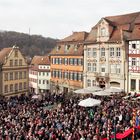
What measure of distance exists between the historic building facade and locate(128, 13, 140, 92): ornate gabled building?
35.5 metres

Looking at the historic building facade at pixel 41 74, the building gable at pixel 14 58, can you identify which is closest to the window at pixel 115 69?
the building gable at pixel 14 58

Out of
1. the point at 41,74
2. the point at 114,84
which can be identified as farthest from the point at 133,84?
the point at 41,74

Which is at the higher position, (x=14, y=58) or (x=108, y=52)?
(x=108, y=52)

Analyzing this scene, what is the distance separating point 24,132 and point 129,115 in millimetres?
8452

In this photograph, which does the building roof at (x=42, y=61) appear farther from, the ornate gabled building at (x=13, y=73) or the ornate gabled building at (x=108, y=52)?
the ornate gabled building at (x=108, y=52)

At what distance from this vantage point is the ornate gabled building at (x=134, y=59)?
151ft

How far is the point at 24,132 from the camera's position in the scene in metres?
24.1

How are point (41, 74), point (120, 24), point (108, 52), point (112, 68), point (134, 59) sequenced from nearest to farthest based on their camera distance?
point (134, 59) < point (112, 68) < point (120, 24) < point (108, 52) < point (41, 74)

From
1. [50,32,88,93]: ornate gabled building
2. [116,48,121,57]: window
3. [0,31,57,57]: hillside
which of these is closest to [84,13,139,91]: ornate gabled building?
[116,48,121,57]: window

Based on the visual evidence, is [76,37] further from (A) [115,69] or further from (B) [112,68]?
(A) [115,69]

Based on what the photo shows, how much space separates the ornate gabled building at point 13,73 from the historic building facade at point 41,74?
48.0 feet

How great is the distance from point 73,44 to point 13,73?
12.7 meters

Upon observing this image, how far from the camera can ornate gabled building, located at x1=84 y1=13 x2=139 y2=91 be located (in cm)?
4847

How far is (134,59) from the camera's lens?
→ 46.7 meters
